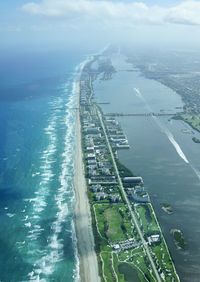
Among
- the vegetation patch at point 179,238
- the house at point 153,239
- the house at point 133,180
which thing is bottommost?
the vegetation patch at point 179,238

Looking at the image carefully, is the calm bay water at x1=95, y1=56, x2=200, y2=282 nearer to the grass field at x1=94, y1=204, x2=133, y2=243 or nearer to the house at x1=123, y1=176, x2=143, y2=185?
the house at x1=123, y1=176, x2=143, y2=185

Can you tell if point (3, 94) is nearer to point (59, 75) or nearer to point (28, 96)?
point (28, 96)

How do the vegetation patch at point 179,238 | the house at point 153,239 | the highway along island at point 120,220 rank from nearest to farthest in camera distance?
the highway along island at point 120,220 < the vegetation patch at point 179,238 < the house at point 153,239

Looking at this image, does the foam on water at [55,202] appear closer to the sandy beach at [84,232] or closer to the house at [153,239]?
the sandy beach at [84,232]

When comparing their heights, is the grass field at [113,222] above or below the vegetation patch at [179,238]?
above

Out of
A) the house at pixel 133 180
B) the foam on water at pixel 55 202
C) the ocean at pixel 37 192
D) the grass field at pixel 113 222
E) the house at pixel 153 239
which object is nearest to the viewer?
the foam on water at pixel 55 202

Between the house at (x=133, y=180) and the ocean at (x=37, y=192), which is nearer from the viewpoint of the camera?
the ocean at (x=37, y=192)

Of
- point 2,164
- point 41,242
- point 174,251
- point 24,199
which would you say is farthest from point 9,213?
point 174,251

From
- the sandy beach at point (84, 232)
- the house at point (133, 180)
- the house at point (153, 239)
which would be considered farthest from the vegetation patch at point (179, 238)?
the house at point (133, 180)
